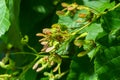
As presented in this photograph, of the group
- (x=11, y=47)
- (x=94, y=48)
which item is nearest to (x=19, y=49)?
(x=11, y=47)

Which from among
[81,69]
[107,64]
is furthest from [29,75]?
[107,64]

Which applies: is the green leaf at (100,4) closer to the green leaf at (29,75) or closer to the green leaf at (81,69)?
the green leaf at (81,69)

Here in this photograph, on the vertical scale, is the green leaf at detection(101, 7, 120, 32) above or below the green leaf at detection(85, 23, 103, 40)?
above

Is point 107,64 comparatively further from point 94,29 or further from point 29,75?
point 29,75

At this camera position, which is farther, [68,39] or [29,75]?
[29,75]

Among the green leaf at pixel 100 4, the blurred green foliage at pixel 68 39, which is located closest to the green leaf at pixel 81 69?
the blurred green foliage at pixel 68 39

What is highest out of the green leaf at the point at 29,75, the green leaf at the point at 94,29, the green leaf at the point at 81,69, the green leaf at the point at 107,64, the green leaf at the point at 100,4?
the green leaf at the point at 100,4

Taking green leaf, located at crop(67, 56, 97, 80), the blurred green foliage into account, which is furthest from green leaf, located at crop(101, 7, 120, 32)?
green leaf, located at crop(67, 56, 97, 80)

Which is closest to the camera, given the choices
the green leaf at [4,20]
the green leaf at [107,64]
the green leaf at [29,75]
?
the green leaf at [107,64]

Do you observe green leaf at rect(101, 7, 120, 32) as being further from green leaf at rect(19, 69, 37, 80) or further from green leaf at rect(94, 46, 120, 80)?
green leaf at rect(19, 69, 37, 80)
